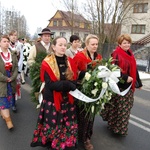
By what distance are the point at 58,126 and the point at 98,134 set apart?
1324mm

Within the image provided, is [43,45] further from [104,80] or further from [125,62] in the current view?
[104,80]

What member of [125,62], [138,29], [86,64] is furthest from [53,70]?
[138,29]

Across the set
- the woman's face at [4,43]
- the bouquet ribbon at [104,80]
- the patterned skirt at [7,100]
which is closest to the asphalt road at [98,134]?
the patterned skirt at [7,100]

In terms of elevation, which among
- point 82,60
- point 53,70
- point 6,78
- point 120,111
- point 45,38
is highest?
point 45,38

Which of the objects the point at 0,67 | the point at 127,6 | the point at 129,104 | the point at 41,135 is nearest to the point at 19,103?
the point at 0,67

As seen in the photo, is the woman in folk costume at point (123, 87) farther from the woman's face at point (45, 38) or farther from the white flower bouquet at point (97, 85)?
the woman's face at point (45, 38)

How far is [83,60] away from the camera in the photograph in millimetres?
3207

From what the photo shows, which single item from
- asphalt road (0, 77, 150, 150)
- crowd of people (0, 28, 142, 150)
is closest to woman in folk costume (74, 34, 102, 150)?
crowd of people (0, 28, 142, 150)

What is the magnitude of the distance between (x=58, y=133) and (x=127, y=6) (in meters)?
14.2

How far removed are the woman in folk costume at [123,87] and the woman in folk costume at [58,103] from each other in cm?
95

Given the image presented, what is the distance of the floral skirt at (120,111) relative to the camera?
12.4 ft

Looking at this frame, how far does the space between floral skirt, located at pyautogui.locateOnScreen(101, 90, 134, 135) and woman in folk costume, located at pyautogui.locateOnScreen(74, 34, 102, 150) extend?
2.04ft

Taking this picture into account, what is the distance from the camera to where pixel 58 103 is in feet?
9.71

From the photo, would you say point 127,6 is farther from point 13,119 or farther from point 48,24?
point 48,24
